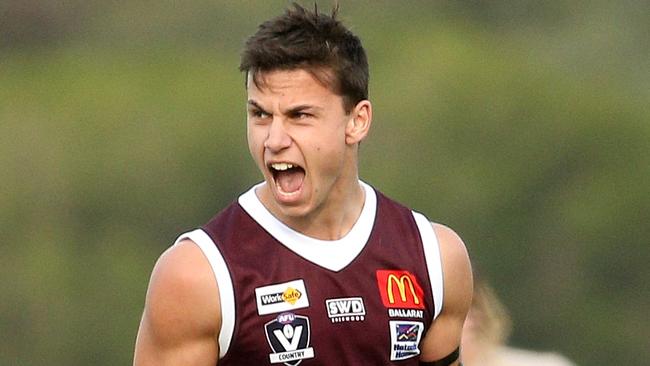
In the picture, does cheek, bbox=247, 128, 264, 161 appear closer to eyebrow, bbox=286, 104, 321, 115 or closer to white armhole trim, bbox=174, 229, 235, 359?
eyebrow, bbox=286, 104, 321, 115

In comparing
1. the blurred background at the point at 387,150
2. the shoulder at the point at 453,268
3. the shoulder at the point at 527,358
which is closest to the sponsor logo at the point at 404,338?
the shoulder at the point at 453,268

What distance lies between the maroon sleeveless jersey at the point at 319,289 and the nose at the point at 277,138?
275mm

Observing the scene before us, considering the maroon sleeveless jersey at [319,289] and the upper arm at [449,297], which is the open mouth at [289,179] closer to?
the maroon sleeveless jersey at [319,289]

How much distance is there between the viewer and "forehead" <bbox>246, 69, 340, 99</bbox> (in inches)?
139

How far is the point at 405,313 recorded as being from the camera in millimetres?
3729

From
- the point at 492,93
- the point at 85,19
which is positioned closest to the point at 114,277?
the point at 85,19

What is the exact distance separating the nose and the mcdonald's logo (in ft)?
1.43

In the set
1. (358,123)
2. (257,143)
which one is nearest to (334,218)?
(358,123)

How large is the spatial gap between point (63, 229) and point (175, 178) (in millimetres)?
549

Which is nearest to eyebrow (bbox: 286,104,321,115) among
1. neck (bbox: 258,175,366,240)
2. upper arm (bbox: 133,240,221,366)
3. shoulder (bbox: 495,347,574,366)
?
neck (bbox: 258,175,366,240)

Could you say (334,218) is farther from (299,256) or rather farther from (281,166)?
(281,166)

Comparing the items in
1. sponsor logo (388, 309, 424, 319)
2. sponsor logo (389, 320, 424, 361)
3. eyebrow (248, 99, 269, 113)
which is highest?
eyebrow (248, 99, 269, 113)

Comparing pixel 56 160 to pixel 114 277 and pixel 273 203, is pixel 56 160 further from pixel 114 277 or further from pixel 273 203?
pixel 273 203

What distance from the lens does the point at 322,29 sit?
364 cm
